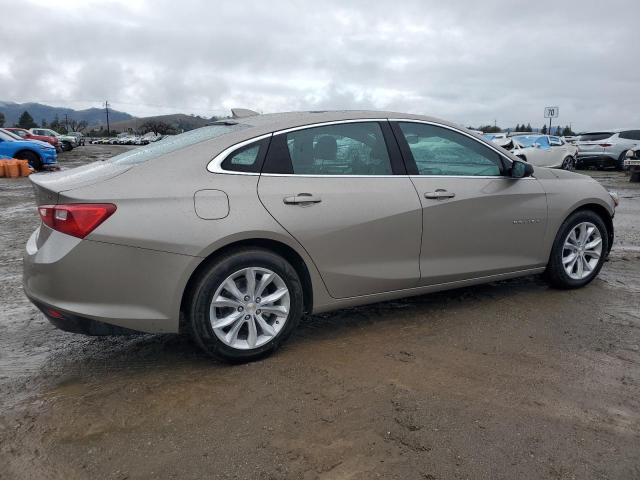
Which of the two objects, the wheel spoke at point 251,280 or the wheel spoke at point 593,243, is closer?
the wheel spoke at point 251,280

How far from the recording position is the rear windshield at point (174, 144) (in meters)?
3.43

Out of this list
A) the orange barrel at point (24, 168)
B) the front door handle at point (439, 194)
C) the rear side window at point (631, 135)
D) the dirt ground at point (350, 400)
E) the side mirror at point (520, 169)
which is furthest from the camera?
the rear side window at point (631, 135)

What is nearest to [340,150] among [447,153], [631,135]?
[447,153]

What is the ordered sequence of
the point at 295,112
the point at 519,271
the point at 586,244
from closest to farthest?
the point at 295,112, the point at 519,271, the point at 586,244

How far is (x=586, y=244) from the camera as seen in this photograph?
15.9ft

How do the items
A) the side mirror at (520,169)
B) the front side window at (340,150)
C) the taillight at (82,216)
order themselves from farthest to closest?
the side mirror at (520,169)
the front side window at (340,150)
the taillight at (82,216)

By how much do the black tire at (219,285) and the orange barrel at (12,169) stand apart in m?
16.7

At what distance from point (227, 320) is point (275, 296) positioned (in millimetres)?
329

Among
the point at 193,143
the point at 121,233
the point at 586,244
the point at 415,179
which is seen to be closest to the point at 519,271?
the point at 586,244

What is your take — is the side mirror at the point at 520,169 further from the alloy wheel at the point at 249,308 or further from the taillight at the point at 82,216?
the taillight at the point at 82,216

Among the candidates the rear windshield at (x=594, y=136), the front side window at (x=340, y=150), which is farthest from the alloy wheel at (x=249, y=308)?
the rear windshield at (x=594, y=136)

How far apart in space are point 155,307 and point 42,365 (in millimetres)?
938

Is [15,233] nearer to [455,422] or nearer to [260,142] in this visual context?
[260,142]

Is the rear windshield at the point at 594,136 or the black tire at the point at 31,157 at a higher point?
the rear windshield at the point at 594,136
